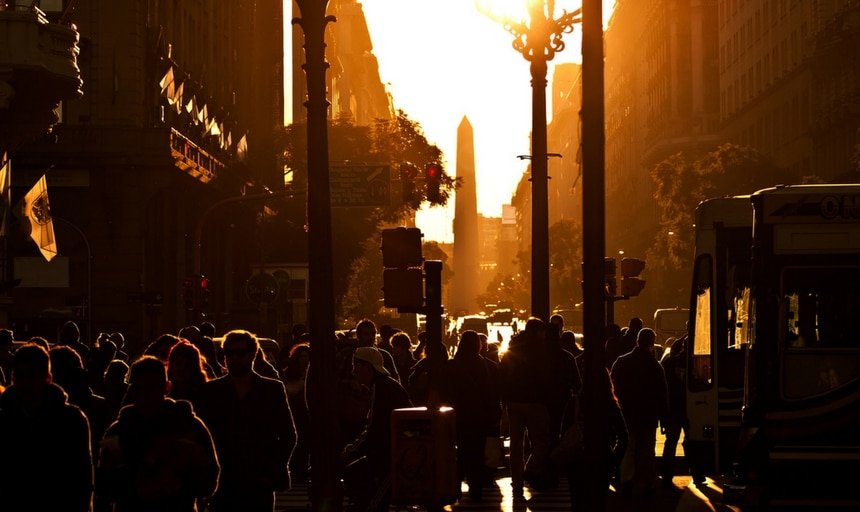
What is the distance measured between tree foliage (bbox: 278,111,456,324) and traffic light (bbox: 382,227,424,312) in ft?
151

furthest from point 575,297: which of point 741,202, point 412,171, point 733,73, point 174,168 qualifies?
point 741,202

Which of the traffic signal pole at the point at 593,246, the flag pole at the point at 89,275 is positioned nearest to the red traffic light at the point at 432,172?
the flag pole at the point at 89,275

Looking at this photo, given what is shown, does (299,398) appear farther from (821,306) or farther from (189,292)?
(189,292)

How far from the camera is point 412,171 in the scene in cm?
3531

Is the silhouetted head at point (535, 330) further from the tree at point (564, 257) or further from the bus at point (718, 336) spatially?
the tree at point (564, 257)

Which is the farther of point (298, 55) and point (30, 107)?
point (298, 55)

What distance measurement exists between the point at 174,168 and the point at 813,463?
36034mm

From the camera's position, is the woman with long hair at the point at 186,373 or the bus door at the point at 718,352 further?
the bus door at the point at 718,352

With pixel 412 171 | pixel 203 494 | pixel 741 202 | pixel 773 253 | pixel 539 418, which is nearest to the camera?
pixel 203 494

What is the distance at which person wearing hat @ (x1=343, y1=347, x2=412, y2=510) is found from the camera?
43.7 ft

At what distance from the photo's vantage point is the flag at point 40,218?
32.2 meters

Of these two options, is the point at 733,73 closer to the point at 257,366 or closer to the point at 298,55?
the point at 298,55

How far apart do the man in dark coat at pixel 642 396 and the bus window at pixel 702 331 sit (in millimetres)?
893

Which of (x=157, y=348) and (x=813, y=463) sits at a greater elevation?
(x=157, y=348)
